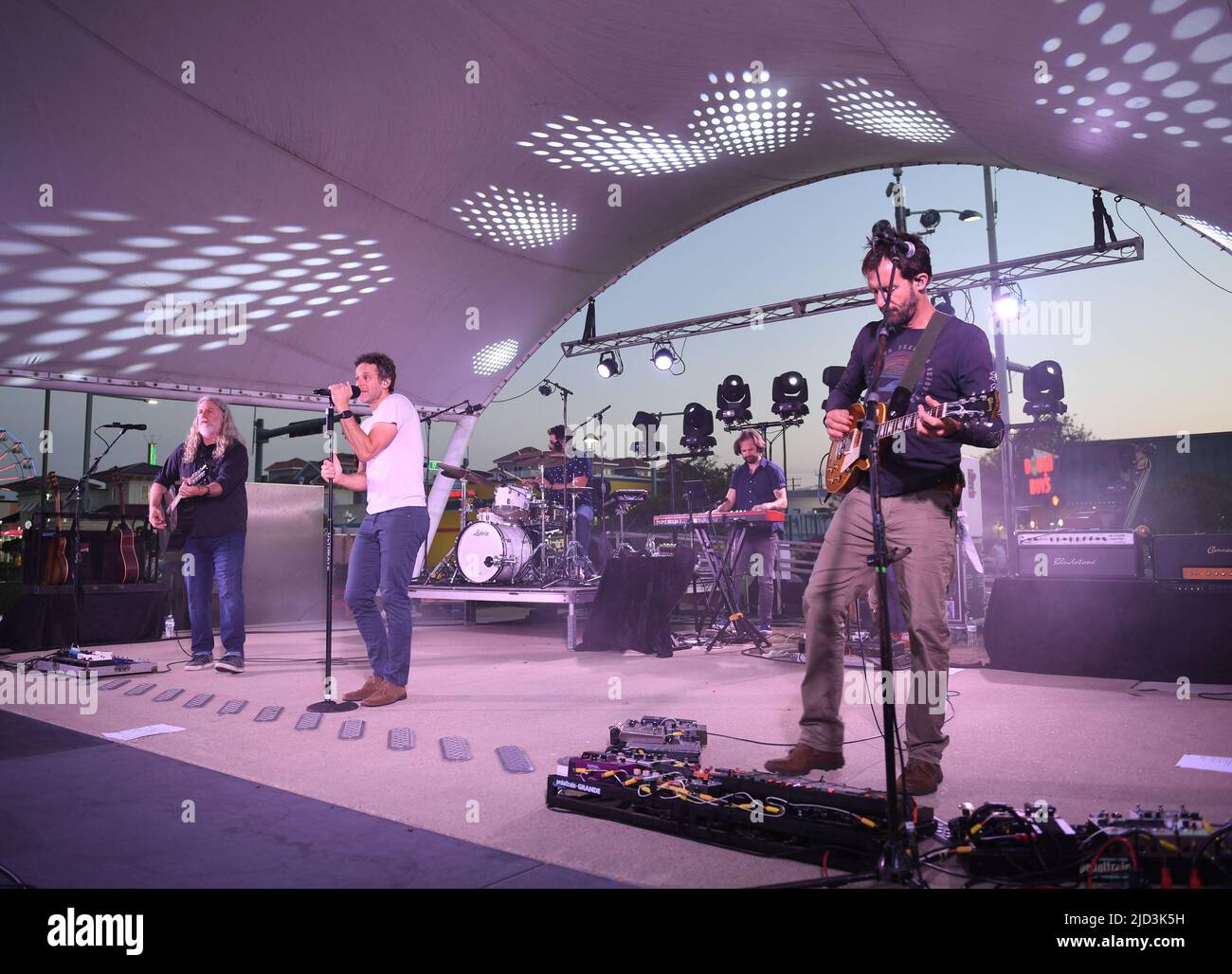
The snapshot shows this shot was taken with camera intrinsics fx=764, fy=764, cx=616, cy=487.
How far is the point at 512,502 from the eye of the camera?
8.90 m

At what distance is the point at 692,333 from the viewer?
39.6 feet

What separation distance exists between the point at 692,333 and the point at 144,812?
34.8 feet

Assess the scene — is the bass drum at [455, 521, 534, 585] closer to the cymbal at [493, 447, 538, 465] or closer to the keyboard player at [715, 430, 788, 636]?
the cymbal at [493, 447, 538, 465]

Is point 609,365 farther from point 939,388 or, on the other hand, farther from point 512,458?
point 939,388

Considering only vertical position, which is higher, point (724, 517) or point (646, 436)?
point (646, 436)

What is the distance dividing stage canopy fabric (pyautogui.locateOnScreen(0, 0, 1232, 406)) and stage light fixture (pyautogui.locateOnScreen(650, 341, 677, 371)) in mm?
3456

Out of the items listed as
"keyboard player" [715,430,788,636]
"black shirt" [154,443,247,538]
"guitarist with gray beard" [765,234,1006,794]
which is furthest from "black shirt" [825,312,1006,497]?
"black shirt" [154,443,247,538]

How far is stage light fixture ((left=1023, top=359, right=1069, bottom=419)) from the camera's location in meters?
7.86

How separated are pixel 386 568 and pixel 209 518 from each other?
93.3 inches

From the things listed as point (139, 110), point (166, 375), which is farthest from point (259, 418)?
point (139, 110)

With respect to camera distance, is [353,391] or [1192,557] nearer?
[353,391]

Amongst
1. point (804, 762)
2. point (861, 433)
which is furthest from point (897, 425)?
point (804, 762)

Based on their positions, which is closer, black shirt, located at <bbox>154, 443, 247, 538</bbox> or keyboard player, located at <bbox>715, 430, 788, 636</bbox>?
black shirt, located at <bbox>154, 443, 247, 538</bbox>
